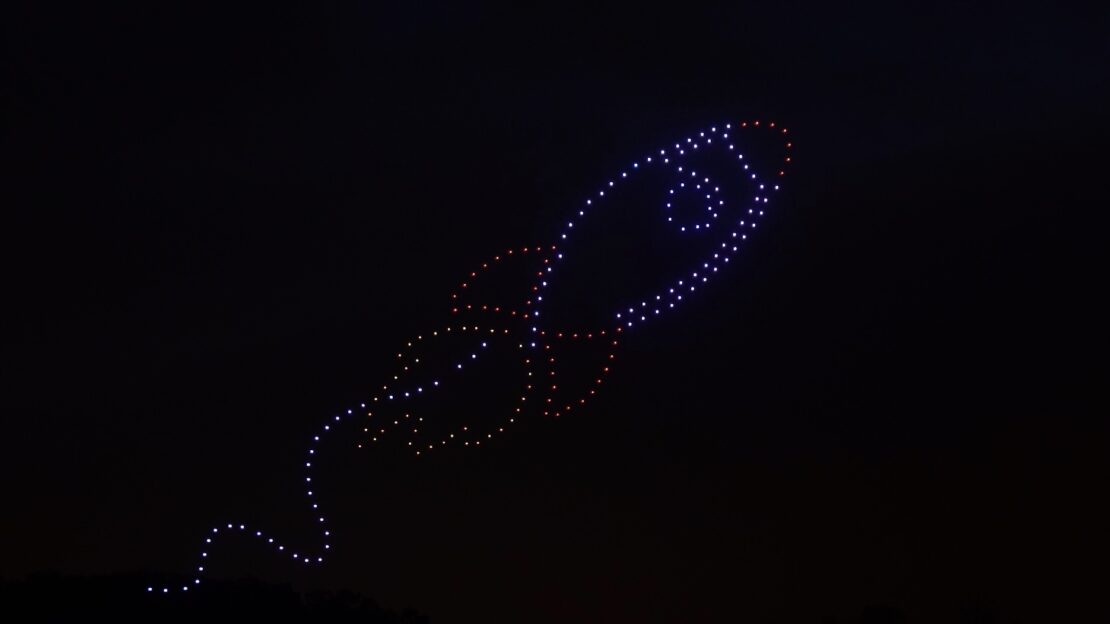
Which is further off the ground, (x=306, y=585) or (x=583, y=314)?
(x=583, y=314)

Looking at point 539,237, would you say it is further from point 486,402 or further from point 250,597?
point 250,597

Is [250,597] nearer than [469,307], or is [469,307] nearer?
[250,597]

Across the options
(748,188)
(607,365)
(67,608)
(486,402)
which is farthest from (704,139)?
(67,608)

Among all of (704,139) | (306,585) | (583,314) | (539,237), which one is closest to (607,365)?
(583,314)

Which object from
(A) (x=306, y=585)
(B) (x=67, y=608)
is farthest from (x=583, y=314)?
(B) (x=67, y=608)

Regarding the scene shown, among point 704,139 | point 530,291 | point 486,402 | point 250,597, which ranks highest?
point 704,139

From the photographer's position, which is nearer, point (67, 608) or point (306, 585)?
point (67, 608)

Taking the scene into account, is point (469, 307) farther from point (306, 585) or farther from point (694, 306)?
point (306, 585)

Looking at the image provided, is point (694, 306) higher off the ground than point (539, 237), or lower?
lower
